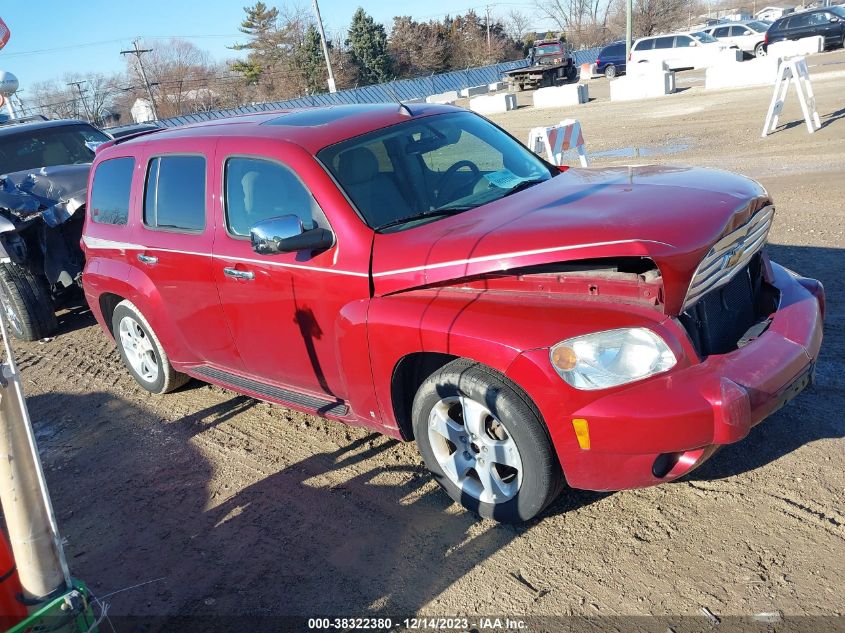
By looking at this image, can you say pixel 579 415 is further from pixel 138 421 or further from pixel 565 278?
pixel 138 421

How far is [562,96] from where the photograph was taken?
84.7 feet

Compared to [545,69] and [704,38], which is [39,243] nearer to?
[704,38]

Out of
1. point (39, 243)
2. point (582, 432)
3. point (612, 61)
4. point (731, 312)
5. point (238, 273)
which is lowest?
point (612, 61)

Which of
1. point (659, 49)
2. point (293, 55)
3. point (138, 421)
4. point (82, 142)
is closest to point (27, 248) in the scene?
point (82, 142)

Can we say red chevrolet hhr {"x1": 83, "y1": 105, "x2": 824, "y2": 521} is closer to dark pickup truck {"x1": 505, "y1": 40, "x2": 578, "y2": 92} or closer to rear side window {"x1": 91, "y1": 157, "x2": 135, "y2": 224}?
rear side window {"x1": 91, "y1": 157, "x2": 135, "y2": 224}

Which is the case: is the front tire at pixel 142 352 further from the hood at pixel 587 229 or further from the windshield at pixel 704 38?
the windshield at pixel 704 38

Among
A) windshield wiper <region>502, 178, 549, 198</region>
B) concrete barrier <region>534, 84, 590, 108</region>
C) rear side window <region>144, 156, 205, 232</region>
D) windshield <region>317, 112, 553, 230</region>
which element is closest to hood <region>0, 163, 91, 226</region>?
rear side window <region>144, 156, 205, 232</region>

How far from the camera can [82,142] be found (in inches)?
383

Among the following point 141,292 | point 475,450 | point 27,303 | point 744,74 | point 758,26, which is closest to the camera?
point 475,450

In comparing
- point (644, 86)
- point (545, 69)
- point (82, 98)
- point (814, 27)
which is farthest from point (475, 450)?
point (82, 98)

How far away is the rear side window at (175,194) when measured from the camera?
4.62 m

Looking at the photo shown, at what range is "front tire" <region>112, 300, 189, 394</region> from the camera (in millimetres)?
5543

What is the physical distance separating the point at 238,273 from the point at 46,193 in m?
4.68

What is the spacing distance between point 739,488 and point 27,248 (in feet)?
23.5
